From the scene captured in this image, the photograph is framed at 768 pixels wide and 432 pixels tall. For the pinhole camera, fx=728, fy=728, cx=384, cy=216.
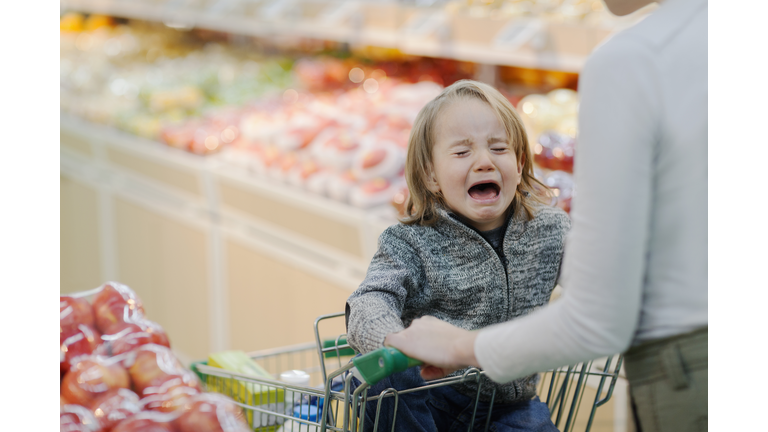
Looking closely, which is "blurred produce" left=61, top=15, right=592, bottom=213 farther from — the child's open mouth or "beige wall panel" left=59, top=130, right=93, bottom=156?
the child's open mouth

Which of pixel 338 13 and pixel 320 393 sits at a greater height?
pixel 338 13

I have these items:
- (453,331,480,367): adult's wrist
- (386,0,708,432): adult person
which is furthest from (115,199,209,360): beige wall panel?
(386,0,708,432): adult person

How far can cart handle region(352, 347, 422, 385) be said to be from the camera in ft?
3.46

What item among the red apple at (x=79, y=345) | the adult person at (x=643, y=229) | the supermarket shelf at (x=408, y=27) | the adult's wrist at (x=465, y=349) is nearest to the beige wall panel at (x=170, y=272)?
the supermarket shelf at (x=408, y=27)

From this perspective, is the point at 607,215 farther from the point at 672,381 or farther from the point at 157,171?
the point at 157,171

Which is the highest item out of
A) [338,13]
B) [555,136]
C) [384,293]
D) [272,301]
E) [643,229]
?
[338,13]

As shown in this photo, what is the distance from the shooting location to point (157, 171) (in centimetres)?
380

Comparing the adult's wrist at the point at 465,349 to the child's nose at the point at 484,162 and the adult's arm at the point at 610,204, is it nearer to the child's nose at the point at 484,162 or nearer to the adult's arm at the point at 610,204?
the adult's arm at the point at 610,204

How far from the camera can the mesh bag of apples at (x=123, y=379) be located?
3.17 feet

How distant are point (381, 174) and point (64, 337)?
189cm

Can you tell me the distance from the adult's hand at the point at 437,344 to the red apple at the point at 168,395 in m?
0.31

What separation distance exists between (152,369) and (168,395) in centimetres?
9

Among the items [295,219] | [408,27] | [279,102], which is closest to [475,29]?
[408,27]

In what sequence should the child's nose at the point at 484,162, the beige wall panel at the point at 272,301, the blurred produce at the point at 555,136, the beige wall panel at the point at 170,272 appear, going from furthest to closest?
the beige wall panel at the point at 170,272
the beige wall panel at the point at 272,301
the blurred produce at the point at 555,136
the child's nose at the point at 484,162
